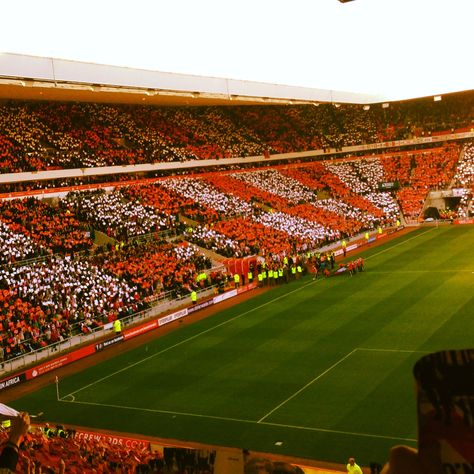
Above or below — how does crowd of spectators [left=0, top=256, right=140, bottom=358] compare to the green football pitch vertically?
above

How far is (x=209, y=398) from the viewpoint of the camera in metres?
19.8

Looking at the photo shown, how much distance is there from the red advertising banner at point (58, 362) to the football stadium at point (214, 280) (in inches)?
3.9

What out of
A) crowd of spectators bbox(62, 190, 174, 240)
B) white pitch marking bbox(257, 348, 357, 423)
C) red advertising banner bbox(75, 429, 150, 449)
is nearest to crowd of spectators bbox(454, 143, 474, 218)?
crowd of spectators bbox(62, 190, 174, 240)

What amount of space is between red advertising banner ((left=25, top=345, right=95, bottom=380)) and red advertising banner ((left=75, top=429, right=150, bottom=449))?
7786 millimetres

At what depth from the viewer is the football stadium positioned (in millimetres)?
15961

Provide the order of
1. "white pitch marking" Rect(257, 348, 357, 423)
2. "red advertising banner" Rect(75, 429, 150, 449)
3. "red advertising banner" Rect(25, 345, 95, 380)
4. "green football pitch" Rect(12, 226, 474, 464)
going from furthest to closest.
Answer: "red advertising banner" Rect(25, 345, 95, 380) < "white pitch marking" Rect(257, 348, 357, 423) < "green football pitch" Rect(12, 226, 474, 464) < "red advertising banner" Rect(75, 429, 150, 449)

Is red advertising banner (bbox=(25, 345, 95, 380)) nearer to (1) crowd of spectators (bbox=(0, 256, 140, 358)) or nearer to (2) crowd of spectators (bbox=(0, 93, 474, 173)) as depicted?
(1) crowd of spectators (bbox=(0, 256, 140, 358))

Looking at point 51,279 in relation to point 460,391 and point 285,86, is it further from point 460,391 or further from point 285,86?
point 460,391

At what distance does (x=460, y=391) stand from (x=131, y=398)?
19.9 m

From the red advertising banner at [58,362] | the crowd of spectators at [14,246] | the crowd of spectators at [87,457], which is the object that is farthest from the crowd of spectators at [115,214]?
the crowd of spectators at [87,457]

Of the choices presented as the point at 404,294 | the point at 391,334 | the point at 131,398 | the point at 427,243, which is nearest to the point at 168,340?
the point at 131,398

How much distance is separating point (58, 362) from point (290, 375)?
32.7 feet

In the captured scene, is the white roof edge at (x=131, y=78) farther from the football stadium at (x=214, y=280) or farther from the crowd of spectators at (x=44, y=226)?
the crowd of spectators at (x=44, y=226)

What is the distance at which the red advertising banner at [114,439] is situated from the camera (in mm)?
15514
